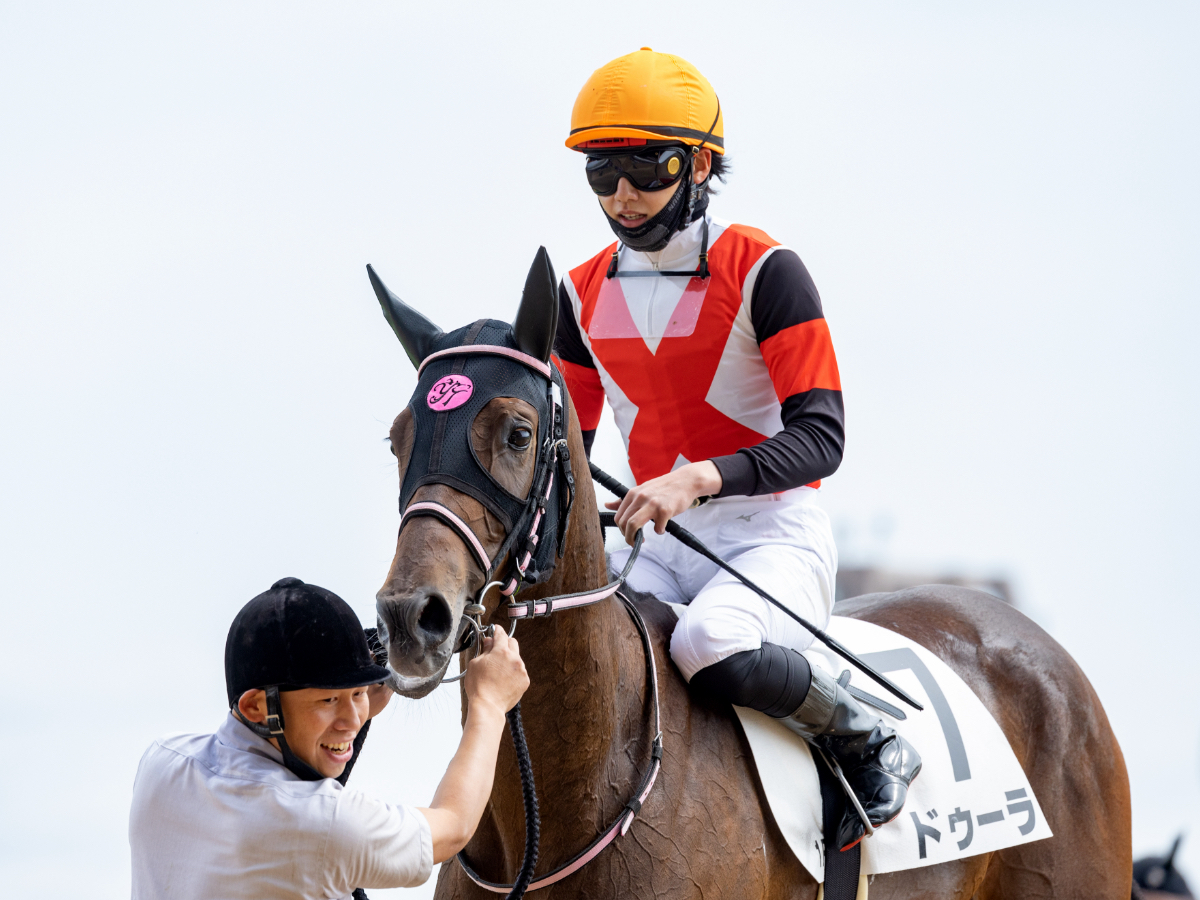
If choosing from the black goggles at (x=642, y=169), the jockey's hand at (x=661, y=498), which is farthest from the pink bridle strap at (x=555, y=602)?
the black goggles at (x=642, y=169)

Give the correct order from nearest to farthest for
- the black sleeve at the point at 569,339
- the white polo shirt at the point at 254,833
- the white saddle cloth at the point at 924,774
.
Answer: the white polo shirt at the point at 254,833 < the white saddle cloth at the point at 924,774 < the black sleeve at the point at 569,339

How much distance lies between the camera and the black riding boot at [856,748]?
100.0 inches

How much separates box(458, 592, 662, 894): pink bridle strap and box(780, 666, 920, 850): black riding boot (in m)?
0.33

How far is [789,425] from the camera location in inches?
101

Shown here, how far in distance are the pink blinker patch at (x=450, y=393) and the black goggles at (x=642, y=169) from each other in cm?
81

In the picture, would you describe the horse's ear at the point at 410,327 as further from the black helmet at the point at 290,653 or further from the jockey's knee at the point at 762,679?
the jockey's knee at the point at 762,679

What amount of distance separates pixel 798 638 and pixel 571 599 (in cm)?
74

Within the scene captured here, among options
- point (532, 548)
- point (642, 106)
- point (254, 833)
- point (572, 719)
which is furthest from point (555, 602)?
point (642, 106)

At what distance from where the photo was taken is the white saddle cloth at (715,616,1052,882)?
8.29 ft

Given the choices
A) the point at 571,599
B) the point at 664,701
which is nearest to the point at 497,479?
the point at 571,599

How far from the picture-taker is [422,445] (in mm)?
1992

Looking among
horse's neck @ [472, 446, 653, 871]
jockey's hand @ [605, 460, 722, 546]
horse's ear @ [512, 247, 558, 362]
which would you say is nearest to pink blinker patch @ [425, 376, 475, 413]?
horse's ear @ [512, 247, 558, 362]

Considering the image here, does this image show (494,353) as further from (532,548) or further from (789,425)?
(789,425)

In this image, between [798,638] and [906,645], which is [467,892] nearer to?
[798,638]
